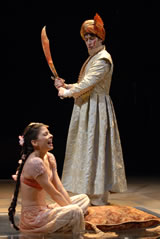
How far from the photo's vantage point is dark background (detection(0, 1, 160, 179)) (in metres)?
6.57

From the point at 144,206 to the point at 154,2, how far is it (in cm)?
312

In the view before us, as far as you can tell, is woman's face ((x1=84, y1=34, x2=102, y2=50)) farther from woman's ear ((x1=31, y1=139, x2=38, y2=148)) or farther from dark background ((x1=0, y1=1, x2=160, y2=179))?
dark background ((x1=0, y1=1, x2=160, y2=179))

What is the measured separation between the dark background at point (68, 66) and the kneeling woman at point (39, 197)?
2.89 metres

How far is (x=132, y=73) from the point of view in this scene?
709 centimetres

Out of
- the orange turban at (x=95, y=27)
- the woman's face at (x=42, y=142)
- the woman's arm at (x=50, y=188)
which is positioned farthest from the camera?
the orange turban at (x=95, y=27)

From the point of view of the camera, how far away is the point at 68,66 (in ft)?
22.9

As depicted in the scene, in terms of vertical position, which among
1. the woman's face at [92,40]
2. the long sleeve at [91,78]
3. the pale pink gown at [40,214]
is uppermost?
the woman's face at [92,40]

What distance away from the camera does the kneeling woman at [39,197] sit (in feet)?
10.3

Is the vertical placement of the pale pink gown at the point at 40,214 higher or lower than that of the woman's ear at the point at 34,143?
lower

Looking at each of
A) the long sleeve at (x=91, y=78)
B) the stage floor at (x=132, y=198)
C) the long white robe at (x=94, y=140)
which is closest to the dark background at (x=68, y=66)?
the stage floor at (x=132, y=198)

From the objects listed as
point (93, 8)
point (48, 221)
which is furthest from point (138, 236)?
point (93, 8)

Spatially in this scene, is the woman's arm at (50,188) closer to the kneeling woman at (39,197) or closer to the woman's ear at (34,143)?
the kneeling woman at (39,197)

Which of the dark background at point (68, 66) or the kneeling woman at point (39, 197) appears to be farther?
the dark background at point (68, 66)

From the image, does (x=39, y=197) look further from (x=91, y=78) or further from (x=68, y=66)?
(x=68, y=66)
